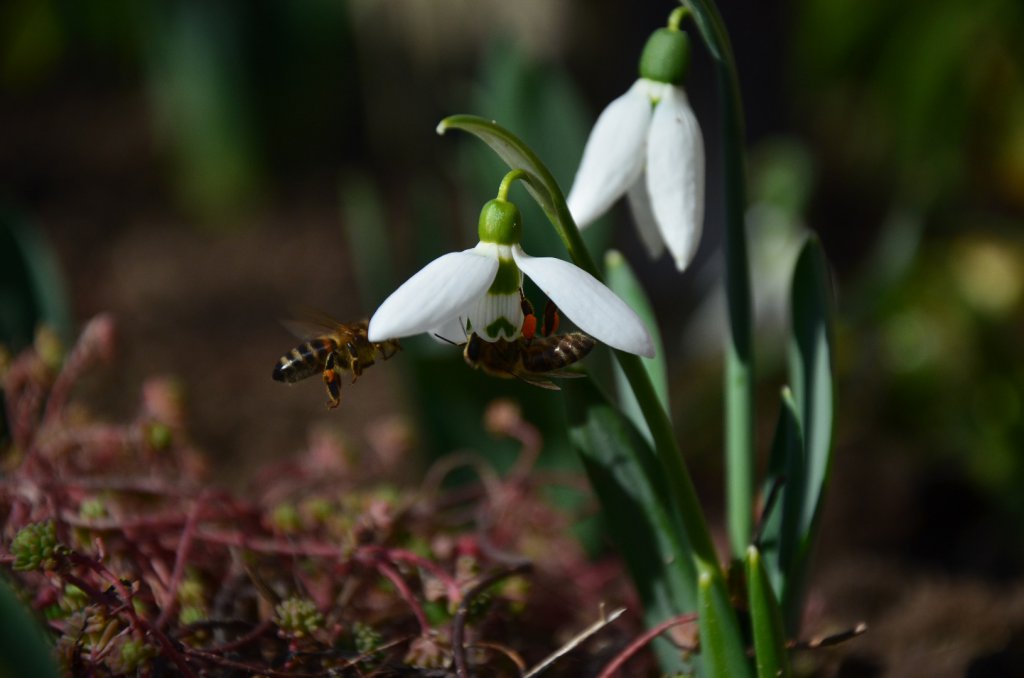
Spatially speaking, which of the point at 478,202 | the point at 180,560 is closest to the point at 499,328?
the point at 180,560

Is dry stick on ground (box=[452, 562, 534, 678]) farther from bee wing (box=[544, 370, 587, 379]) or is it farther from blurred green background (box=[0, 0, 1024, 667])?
blurred green background (box=[0, 0, 1024, 667])

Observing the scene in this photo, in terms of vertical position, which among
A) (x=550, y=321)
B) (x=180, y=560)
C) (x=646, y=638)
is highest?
(x=550, y=321)

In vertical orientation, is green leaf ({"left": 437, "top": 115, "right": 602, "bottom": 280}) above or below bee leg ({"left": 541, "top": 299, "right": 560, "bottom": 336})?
above

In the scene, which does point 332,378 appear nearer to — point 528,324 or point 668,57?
point 528,324

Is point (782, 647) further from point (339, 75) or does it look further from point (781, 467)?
point (339, 75)

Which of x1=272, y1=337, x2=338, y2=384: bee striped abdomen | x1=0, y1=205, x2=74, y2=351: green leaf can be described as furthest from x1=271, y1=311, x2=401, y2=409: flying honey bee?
x1=0, y1=205, x2=74, y2=351: green leaf

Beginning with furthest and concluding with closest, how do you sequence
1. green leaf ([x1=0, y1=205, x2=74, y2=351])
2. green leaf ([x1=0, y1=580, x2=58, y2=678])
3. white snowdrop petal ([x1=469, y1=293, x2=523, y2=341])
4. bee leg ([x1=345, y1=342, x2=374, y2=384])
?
green leaf ([x1=0, y1=205, x2=74, y2=351])
bee leg ([x1=345, y1=342, x2=374, y2=384])
white snowdrop petal ([x1=469, y1=293, x2=523, y2=341])
green leaf ([x1=0, y1=580, x2=58, y2=678])

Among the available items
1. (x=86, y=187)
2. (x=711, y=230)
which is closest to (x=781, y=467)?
(x=711, y=230)

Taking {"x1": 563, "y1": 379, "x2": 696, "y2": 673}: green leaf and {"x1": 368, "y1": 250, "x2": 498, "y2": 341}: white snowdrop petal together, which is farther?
{"x1": 563, "y1": 379, "x2": 696, "y2": 673}: green leaf
